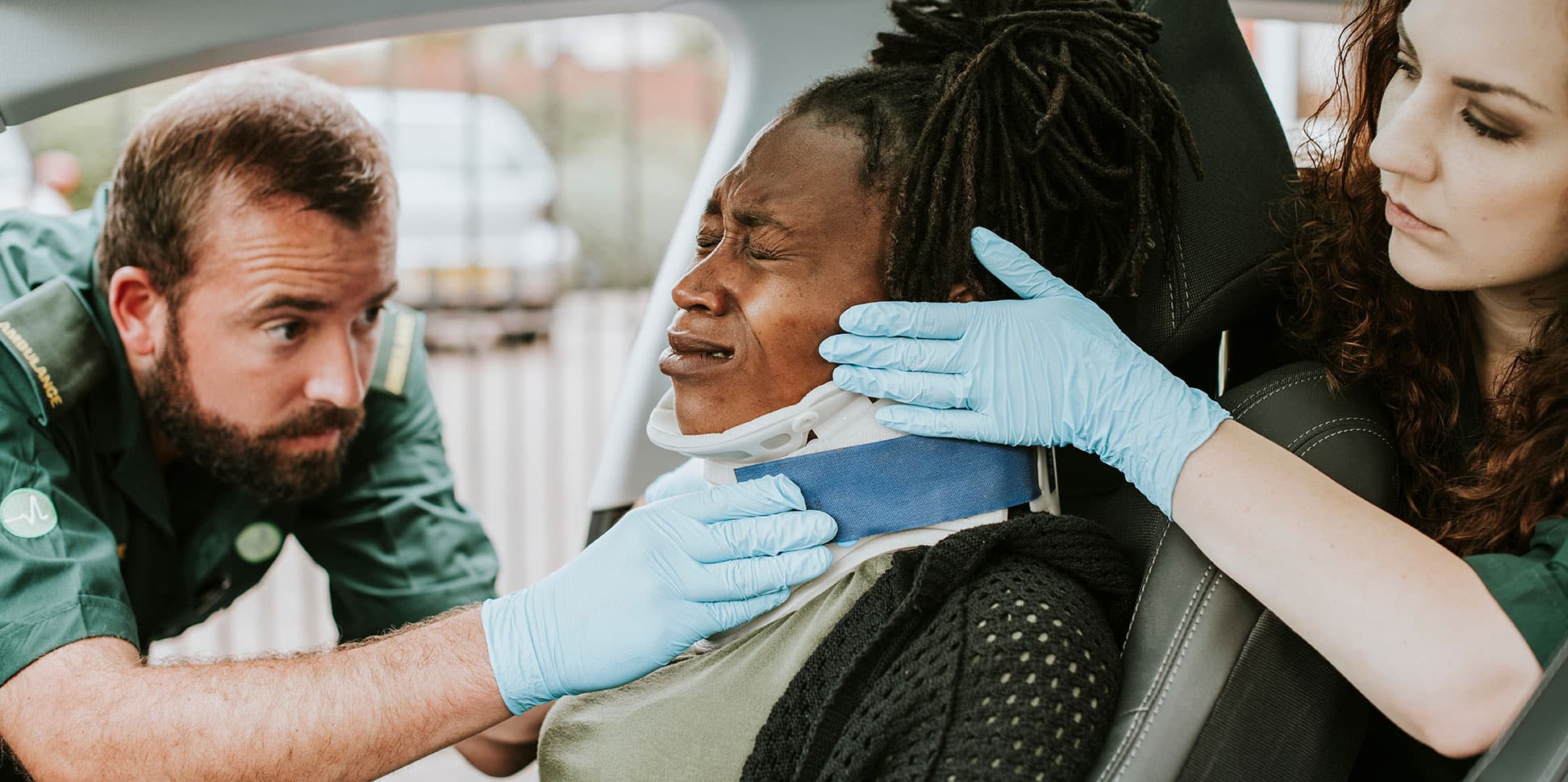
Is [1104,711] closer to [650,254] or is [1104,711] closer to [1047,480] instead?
[1047,480]

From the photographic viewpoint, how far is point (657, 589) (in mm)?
1465

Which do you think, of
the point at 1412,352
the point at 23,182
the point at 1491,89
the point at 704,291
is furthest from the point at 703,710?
the point at 23,182

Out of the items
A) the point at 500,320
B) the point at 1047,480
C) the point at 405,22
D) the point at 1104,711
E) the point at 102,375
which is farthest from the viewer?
the point at 500,320

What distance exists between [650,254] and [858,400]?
25.1ft

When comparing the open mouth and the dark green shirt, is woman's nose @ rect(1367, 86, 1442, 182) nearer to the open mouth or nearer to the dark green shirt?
the open mouth

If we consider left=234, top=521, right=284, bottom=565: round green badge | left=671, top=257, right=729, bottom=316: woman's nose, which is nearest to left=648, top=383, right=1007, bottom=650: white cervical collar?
left=671, top=257, right=729, bottom=316: woman's nose

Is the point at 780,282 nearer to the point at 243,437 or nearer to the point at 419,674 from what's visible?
the point at 419,674

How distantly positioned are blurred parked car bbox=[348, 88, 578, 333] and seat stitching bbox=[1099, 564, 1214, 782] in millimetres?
4103

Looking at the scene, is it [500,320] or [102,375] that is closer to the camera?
[102,375]

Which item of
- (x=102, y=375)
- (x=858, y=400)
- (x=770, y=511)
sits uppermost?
(x=858, y=400)

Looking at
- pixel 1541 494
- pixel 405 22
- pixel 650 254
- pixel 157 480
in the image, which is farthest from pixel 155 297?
pixel 650 254

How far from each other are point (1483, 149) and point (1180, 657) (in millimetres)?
605

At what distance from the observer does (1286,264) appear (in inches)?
59.7

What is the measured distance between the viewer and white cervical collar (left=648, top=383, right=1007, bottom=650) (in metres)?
1.39
